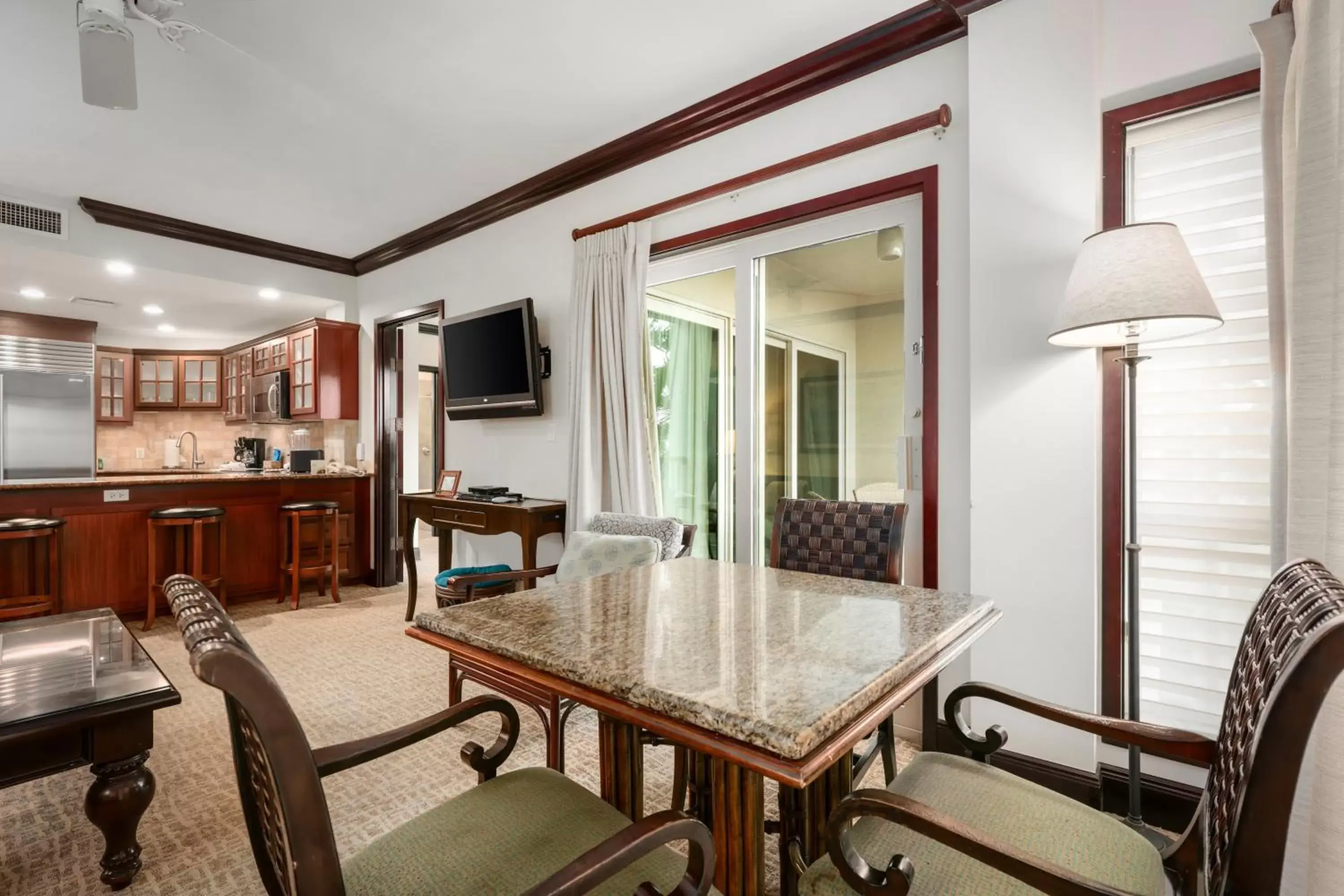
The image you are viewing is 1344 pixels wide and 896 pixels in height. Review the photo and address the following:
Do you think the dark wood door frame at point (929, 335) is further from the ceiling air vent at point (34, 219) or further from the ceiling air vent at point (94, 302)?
the ceiling air vent at point (94, 302)

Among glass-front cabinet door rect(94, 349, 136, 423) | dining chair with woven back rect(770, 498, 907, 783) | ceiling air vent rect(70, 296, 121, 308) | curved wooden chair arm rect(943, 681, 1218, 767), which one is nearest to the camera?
curved wooden chair arm rect(943, 681, 1218, 767)

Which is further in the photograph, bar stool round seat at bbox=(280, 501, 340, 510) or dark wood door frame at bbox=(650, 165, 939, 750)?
bar stool round seat at bbox=(280, 501, 340, 510)

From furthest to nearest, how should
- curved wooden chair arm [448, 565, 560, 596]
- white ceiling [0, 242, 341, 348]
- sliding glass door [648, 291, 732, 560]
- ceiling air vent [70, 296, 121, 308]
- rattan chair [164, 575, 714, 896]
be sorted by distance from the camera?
ceiling air vent [70, 296, 121, 308], white ceiling [0, 242, 341, 348], sliding glass door [648, 291, 732, 560], curved wooden chair arm [448, 565, 560, 596], rattan chair [164, 575, 714, 896]

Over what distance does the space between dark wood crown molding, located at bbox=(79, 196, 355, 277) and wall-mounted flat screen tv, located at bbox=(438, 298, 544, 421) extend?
5.77 ft

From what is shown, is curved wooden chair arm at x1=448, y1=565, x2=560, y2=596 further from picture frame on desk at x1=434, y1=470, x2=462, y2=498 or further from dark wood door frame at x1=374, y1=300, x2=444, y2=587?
dark wood door frame at x1=374, y1=300, x2=444, y2=587

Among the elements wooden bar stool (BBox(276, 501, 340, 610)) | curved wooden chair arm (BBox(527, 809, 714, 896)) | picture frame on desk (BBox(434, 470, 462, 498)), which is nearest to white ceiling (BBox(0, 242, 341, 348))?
wooden bar stool (BBox(276, 501, 340, 610))

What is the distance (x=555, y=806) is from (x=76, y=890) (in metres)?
1.58

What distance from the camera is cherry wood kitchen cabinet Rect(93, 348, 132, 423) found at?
704 cm

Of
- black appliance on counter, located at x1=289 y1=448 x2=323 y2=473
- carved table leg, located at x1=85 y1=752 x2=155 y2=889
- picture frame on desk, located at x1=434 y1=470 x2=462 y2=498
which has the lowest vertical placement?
carved table leg, located at x1=85 y1=752 x2=155 y2=889

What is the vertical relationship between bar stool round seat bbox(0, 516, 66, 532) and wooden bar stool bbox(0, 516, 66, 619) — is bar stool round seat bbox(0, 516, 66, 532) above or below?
above

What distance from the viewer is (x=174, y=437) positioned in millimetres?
7602

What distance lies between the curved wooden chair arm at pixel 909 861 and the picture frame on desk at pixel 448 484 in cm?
368

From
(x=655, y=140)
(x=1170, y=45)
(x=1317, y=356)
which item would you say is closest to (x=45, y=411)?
(x=655, y=140)

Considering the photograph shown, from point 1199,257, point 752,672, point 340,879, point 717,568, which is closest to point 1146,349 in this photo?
point 1199,257
